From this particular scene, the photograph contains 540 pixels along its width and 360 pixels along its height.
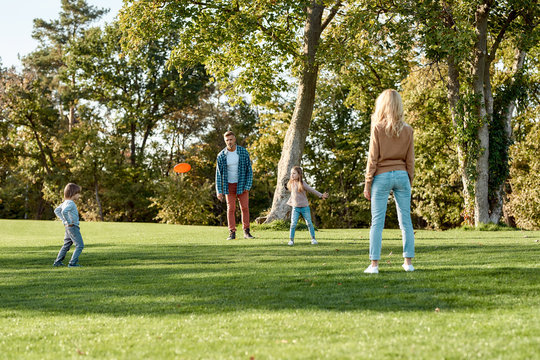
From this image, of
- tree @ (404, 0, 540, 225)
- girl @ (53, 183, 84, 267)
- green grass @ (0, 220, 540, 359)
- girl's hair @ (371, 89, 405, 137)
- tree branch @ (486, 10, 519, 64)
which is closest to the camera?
green grass @ (0, 220, 540, 359)

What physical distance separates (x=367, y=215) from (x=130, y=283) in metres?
35.3

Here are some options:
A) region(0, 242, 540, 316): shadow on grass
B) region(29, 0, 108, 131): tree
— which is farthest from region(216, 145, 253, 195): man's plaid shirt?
region(29, 0, 108, 131): tree

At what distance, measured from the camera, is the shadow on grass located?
5.25 m

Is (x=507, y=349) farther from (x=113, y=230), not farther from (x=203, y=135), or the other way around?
(x=203, y=135)

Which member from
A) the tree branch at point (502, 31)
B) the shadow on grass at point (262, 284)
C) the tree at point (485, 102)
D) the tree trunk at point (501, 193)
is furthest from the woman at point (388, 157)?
the tree branch at point (502, 31)

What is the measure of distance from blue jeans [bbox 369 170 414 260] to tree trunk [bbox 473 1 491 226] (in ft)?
51.5

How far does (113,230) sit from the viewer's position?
21.6m

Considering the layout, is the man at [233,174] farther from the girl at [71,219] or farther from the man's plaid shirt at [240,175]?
the girl at [71,219]

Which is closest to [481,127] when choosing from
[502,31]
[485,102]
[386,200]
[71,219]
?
[485,102]

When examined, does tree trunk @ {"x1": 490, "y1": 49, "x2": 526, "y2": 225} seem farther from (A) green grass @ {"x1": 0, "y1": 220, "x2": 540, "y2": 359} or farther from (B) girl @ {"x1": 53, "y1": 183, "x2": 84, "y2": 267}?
(B) girl @ {"x1": 53, "y1": 183, "x2": 84, "y2": 267}

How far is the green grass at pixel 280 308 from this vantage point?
373 cm

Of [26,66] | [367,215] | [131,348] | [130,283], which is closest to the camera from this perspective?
[131,348]

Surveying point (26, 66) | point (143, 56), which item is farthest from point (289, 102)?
point (26, 66)

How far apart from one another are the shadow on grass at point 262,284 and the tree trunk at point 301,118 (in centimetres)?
952
